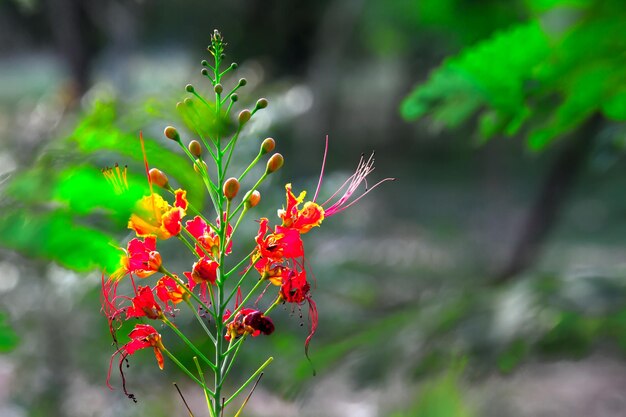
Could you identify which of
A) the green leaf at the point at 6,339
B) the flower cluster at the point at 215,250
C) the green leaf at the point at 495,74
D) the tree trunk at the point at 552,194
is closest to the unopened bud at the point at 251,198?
the flower cluster at the point at 215,250

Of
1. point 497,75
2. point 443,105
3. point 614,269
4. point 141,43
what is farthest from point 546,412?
point 141,43

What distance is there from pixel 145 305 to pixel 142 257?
3 cm

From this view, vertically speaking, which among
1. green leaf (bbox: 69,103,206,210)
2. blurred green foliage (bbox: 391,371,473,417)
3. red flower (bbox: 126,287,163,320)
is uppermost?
blurred green foliage (bbox: 391,371,473,417)

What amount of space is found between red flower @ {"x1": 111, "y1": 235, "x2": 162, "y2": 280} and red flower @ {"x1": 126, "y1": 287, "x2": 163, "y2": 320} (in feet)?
0.03

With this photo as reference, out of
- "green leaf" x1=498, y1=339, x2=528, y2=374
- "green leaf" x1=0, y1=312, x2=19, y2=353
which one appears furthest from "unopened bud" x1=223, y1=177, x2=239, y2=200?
"green leaf" x1=498, y1=339, x2=528, y2=374

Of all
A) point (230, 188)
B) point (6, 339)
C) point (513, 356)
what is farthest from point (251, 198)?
point (513, 356)

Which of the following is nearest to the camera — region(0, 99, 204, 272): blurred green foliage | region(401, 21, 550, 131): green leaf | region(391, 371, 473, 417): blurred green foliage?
region(0, 99, 204, 272): blurred green foliage

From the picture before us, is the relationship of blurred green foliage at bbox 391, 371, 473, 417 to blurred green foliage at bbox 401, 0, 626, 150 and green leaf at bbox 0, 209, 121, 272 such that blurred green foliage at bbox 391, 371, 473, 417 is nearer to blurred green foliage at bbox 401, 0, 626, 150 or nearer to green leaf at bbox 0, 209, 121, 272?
blurred green foliage at bbox 401, 0, 626, 150

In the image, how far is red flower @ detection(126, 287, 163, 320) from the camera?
1.39 ft

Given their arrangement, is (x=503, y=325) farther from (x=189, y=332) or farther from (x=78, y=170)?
(x=78, y=170)

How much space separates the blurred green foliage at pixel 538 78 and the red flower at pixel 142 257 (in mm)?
485

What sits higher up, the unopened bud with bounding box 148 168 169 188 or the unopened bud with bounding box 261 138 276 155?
the unopened bud with bounding box 261 138 276 155

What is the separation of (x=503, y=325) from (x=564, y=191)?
0.91 metres

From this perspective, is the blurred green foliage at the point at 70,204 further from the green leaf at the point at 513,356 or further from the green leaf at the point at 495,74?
the green leaf at the point at 513,356
